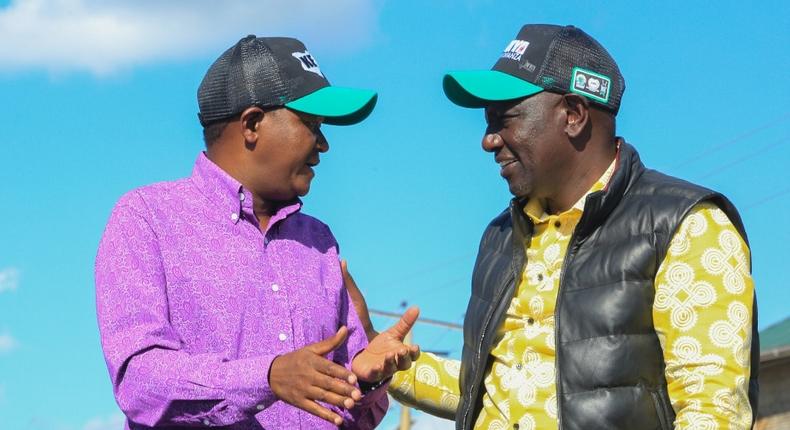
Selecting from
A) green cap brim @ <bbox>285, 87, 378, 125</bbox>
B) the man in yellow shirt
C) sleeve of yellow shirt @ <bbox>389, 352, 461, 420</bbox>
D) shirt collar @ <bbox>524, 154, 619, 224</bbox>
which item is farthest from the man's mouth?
sleeve of yellow shirt @ <bbox>389, 352, 461, 420</bbox>

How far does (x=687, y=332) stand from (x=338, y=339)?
1363mm

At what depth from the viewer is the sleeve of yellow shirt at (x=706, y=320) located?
4945mm

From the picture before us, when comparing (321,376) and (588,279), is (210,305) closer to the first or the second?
(321,376)

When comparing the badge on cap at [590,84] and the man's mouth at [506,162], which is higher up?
the badge on cap at [590,84]

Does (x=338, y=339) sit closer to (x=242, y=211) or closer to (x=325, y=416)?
(x=325, y=416)

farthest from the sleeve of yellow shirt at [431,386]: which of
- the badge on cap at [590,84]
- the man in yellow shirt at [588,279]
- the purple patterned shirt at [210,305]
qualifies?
the badge on cap at [590,84]

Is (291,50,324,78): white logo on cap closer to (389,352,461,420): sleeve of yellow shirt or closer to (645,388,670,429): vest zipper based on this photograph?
(389,352,461,420): sleeve of yellow shirt

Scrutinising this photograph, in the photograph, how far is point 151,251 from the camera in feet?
16.7

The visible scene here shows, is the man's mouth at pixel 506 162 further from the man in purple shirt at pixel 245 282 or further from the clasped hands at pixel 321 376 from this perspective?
the clasped hands at pixel 321 376

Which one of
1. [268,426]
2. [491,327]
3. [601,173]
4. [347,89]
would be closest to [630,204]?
[601,173]

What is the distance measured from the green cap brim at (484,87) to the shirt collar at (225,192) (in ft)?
3.34

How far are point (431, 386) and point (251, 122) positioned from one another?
1560 millimetres

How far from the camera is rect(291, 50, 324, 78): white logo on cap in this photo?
18.5 ft

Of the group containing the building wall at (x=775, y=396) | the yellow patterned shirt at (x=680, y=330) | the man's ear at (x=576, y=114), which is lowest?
Result: the building wall at (x=775, y=396)
